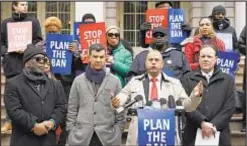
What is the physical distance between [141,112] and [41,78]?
137cm

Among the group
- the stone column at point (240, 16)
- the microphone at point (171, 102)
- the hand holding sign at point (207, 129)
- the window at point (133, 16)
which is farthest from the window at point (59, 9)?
the microphone at point (171, 102)

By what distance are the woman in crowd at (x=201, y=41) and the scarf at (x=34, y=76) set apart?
7.55ft

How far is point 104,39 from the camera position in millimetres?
10500

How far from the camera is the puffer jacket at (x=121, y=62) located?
1026cm

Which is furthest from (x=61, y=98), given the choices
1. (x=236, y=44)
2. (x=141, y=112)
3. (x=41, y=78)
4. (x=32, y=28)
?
(x=236, y=44)

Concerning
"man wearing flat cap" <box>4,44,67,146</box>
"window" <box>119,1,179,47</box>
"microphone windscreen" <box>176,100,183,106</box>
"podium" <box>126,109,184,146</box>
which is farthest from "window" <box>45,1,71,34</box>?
"podium" <box>126,109,184,146</box>

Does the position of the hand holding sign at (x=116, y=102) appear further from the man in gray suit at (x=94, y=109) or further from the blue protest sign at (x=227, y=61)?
the blue protest sign at (x=227, y=61)

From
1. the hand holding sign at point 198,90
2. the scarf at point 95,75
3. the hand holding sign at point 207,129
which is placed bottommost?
the hand holding sign at point 207,129

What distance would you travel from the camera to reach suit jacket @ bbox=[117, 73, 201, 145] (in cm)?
846

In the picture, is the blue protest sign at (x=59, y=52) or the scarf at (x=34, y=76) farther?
the blue protest sign at (x=59, y=52)

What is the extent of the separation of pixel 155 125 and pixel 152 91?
0.66m

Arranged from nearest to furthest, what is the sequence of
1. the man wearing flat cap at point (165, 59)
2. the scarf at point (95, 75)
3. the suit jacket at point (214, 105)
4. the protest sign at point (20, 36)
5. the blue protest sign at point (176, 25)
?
the suit jacket at point (214, 105) → the scarf at point (95, 75) → the man wearing flat cap at point (165, 59) → the protest sign at point (20, 36) → the blue protest sign at point (176, 25)

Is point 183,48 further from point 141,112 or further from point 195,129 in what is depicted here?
point 141,112

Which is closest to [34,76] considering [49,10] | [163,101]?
[163,101]
